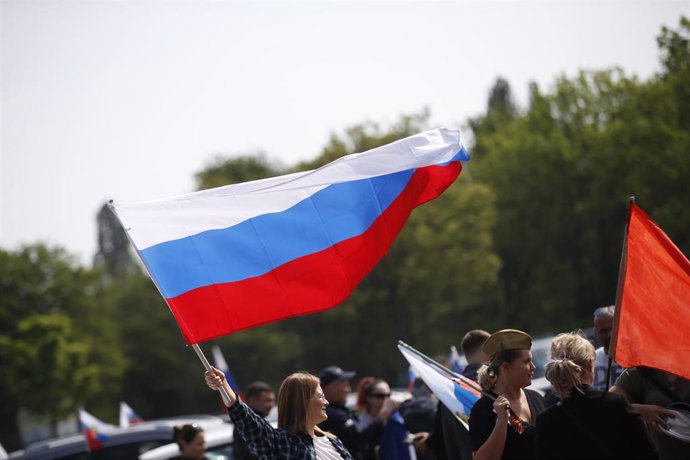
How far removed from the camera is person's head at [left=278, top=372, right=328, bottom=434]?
578 centimetres

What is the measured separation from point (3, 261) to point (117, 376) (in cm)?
716

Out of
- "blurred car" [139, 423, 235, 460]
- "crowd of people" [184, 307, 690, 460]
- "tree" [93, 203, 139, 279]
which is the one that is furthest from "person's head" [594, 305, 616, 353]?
"tree" [93, 203, 139, 279]

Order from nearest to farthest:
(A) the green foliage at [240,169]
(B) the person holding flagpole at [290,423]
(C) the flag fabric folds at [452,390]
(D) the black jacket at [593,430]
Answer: (D) the black jacket at [593,430] → (B) the person holding flagpole at [290,423] → (C) the flag fabric folds at [452,390] → (A) the green foliage at [240,169]

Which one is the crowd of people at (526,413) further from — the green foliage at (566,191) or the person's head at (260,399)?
the green foliage at (566,191)

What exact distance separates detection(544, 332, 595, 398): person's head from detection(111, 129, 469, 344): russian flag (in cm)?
162

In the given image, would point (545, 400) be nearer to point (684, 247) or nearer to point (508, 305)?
point (684, 247)

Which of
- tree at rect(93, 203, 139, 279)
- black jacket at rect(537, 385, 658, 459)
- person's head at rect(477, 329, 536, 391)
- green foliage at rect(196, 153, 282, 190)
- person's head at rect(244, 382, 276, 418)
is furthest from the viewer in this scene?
tree at rect(93, 203, 139, 279)

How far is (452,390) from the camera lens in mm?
7270

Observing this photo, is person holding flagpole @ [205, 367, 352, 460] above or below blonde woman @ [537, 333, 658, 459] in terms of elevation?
above

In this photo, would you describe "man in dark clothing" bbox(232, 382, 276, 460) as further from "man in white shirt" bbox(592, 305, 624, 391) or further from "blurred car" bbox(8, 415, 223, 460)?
"man in white shirt" bbox(592, 305, 624, 391)

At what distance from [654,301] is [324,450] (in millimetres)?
2252

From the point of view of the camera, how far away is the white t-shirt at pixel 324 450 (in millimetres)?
5742

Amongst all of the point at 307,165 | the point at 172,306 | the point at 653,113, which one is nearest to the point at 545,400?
the point at 172,306

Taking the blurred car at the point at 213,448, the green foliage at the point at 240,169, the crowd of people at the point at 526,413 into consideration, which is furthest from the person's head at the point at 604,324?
the green foliage at the point at 240,169
